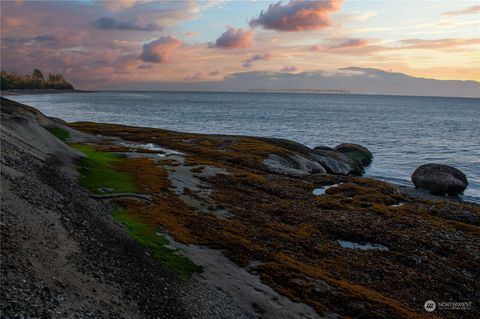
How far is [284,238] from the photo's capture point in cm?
2858

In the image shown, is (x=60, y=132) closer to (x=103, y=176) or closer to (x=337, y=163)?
(x=103, y=176)

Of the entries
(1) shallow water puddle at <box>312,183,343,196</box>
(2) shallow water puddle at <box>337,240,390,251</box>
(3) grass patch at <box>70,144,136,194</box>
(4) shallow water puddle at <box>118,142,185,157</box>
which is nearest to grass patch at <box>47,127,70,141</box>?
(4) shallow water puddle at <box>118,142,185,157</box>

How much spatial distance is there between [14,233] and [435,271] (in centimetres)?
2561

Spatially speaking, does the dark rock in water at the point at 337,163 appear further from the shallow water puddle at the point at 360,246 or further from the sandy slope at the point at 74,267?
the sandy slope at the point at 74,267

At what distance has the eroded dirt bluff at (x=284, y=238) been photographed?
2055 cm

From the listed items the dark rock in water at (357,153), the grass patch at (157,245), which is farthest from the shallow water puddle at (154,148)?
the dark rock in water at (357,153)

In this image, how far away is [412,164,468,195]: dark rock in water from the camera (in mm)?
50719

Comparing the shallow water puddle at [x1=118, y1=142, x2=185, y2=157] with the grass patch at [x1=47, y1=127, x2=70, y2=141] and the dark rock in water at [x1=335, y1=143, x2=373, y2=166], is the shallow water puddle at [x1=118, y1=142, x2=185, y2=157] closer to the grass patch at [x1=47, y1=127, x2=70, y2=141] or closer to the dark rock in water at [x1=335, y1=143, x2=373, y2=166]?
the grass patch at [x1=47, y1=127, x2=70, y2=141]

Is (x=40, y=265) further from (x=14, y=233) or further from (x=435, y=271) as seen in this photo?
(x=435, y=271)

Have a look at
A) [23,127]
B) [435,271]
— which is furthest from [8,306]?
[23,127]

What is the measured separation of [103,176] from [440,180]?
43.0 m

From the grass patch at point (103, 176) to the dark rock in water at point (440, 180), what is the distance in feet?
127

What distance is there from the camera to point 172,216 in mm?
30203

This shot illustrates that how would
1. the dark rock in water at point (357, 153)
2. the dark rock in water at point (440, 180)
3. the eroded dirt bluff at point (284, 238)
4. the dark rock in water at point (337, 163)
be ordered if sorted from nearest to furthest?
the eroded dirt bluff at point (284, 238) → the dark rock in water at point (440, 180) → the dark rock in water at point (337, 163) → the dark rock in water at point (357, 153)
